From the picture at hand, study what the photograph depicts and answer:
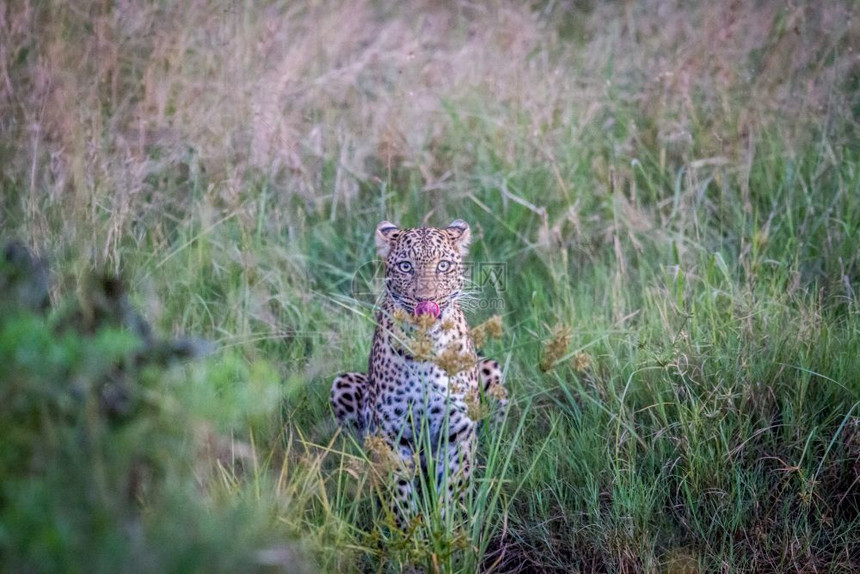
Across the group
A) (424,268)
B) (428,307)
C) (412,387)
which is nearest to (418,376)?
(412,387)

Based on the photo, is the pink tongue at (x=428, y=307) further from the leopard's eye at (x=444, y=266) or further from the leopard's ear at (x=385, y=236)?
the leopard's ear at (x=385, y=236)

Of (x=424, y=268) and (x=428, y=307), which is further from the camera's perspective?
(x=424, y=268)

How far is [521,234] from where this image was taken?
6.11 m

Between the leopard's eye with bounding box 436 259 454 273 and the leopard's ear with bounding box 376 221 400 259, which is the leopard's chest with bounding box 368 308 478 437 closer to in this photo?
the leopard's eye with bounding box 436 259 454 273

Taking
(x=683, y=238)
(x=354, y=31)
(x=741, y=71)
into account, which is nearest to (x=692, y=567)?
(x=683, y=238)

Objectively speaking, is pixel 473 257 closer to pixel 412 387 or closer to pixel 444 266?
pixel 444 266

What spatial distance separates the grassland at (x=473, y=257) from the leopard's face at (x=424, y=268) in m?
0.51

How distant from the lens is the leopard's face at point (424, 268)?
461 cm

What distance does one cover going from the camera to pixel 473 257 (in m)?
6.07

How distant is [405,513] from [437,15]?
579 centimetres

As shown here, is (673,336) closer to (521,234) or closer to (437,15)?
(521,234)

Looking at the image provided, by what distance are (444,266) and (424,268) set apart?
0.43 feet

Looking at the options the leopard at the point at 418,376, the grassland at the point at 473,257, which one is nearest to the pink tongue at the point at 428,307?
the leopard at the point at 418,376

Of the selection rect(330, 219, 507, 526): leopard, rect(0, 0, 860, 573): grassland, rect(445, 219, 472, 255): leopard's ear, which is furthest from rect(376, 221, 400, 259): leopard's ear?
rect(0, 0, 860, 573): grassland
